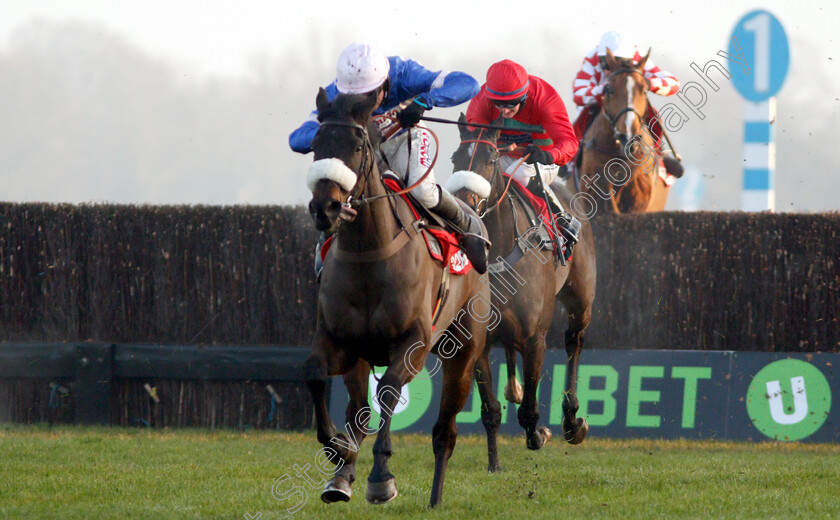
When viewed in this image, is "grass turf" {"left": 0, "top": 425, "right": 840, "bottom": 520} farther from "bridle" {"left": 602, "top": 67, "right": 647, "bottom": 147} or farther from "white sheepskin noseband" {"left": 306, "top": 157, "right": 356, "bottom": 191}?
"bridle" {"left": 602, "top": 67, "right": 647, "bottom": 147}

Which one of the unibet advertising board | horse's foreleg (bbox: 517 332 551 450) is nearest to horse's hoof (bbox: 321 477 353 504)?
horse's foreleg (bbox: 517 332 551 450)

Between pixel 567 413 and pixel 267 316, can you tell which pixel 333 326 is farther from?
pixel 267 316

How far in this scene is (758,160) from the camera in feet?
47.4

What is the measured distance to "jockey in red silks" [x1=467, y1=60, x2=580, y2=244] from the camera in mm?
6965

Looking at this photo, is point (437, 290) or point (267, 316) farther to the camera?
point (267, 316)

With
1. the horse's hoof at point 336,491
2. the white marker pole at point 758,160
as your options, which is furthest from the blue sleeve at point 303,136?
the white marker pole at point 758,160

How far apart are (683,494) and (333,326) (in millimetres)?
Answer: 2532

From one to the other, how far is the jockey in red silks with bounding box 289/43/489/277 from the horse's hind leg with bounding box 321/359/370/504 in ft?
2.08

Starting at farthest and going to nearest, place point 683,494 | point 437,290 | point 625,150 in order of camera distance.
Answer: point 625,150 → point 683,494 → point 437,290

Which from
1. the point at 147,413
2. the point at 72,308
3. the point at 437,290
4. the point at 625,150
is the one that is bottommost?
the point at 147,413

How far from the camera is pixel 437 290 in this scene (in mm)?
5078

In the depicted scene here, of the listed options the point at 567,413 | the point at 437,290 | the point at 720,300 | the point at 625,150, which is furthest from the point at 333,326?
the point at 625,150

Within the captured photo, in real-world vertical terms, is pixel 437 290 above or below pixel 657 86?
below

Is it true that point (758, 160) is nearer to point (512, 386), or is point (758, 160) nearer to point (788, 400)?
point (788, 400)
